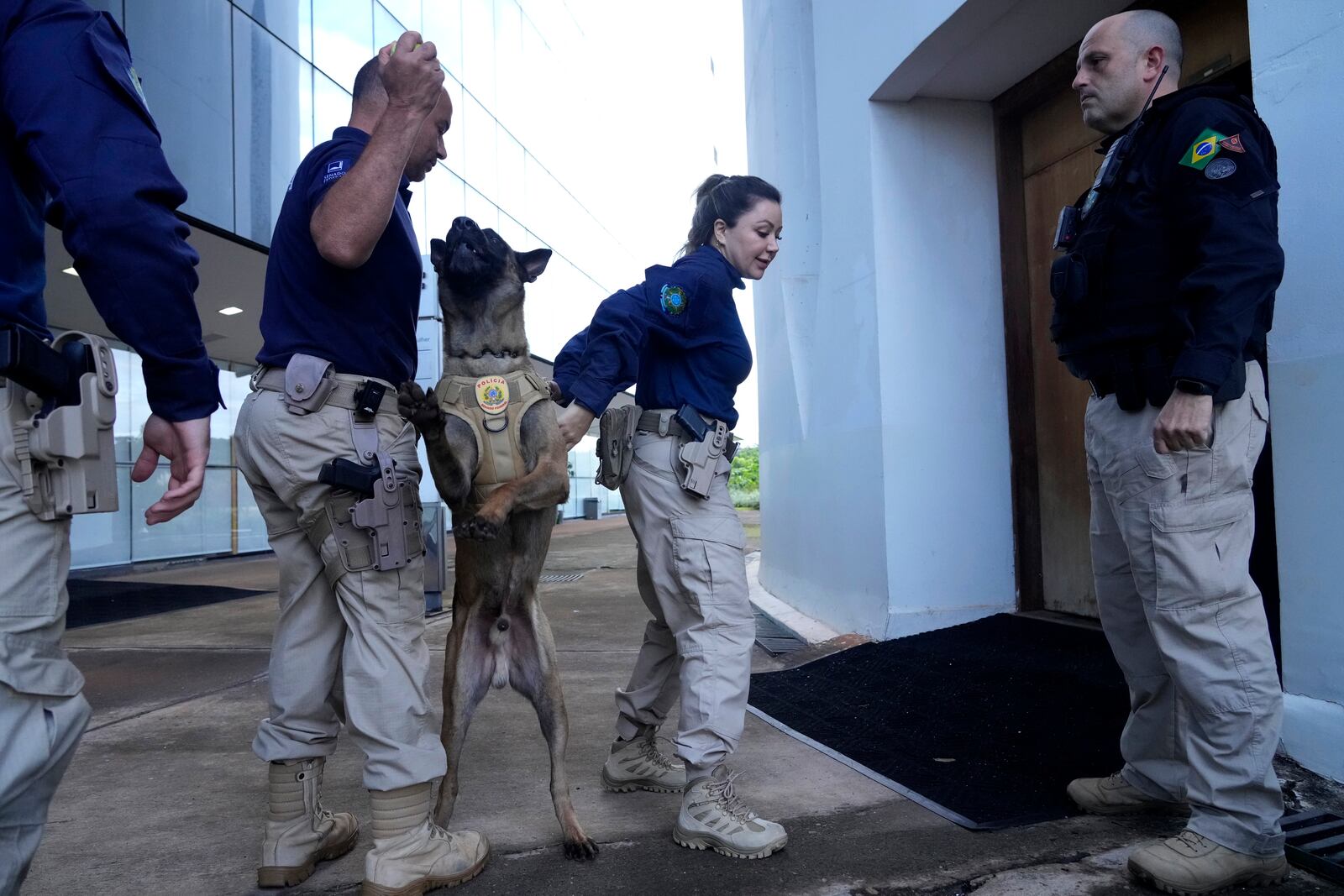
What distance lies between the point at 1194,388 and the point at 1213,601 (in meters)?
0.51

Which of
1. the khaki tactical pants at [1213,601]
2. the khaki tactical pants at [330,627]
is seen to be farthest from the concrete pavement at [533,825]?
the khaki tactical pants at [330,627]

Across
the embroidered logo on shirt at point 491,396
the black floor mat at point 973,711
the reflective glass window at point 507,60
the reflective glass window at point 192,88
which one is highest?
the reflective glass window at point 507,60

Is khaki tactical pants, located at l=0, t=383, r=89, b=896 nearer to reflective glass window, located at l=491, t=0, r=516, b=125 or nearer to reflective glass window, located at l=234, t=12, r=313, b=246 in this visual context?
reflective glass window, located at l=234, t=12, r=313, b=246

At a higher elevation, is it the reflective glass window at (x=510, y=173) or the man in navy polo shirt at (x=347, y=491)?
the reflective glass window at (x=510, y=173)

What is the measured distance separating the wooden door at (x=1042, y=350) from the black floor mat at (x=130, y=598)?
657 cm

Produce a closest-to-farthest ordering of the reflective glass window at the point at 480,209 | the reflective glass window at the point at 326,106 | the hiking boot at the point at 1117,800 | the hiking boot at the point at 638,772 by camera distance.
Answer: the hiking boot at the point at 1117,800, the hiking boot at the point at 638,772, the reflective glass window at the point at 326,106, the reflective glass window at the point at 480,209

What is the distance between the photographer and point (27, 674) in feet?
4.09

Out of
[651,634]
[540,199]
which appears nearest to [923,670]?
[651,634]

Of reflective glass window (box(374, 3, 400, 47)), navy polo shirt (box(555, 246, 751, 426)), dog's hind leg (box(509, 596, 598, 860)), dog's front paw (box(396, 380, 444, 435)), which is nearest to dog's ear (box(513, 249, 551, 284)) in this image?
navy polo shirt (box(555, 246, 751, 426))

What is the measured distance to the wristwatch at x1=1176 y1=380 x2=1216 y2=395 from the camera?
1985 millimetres

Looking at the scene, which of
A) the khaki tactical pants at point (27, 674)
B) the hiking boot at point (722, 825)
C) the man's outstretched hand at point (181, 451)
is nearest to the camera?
the khaki tactical pants at point (27, 674)

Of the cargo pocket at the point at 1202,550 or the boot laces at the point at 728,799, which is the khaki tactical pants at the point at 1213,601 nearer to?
the cargo pocket at the point at 1202,550

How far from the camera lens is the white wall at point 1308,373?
8.20 ft

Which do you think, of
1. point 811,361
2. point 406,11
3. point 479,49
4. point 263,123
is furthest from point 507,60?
point 811,361
